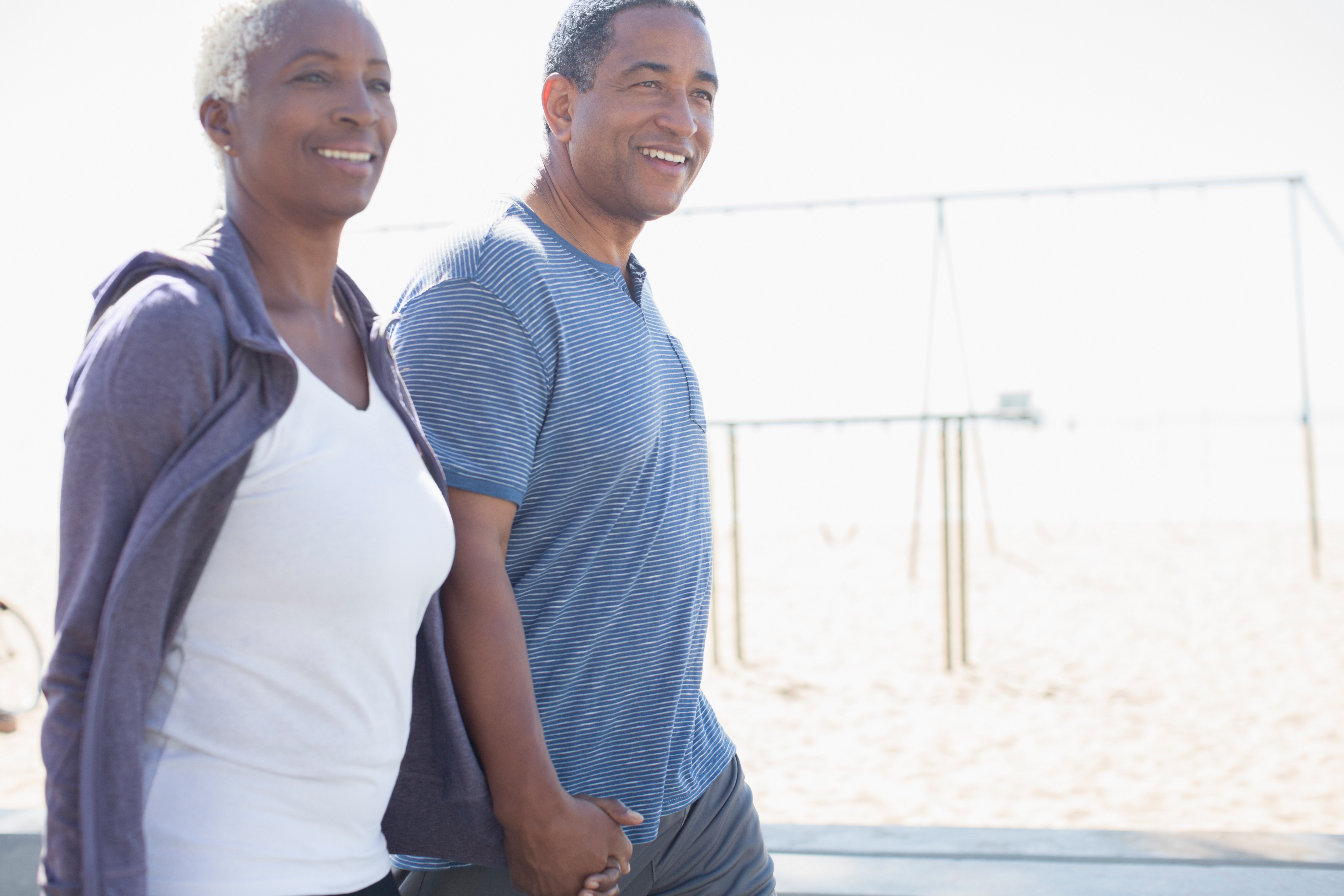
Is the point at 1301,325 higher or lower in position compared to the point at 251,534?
higher

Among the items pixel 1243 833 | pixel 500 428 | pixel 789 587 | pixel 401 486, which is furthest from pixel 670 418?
pixel 789 587

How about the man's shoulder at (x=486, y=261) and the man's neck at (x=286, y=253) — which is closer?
the man's neck at (x=286, y=253)

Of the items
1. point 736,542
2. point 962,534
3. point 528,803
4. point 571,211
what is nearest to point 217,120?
point 571,211

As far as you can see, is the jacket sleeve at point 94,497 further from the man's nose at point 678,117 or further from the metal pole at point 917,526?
the metal pole at point 917,526

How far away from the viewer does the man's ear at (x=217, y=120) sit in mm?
951

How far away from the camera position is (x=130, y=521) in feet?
2.61

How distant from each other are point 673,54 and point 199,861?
1149 millimetres

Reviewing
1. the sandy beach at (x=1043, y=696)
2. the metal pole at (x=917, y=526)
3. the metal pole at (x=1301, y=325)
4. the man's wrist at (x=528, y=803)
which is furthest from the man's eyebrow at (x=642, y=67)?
the metal pole at (x=1301, y=325)

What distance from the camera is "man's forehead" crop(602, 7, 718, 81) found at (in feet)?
4.49

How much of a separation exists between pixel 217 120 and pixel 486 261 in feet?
1.09

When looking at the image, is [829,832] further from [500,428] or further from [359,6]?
[359,6]

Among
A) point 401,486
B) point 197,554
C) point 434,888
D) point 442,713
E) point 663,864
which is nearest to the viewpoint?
point 197,554

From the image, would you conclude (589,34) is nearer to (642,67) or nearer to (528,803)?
(642,67)

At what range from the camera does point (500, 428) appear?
1.13m
